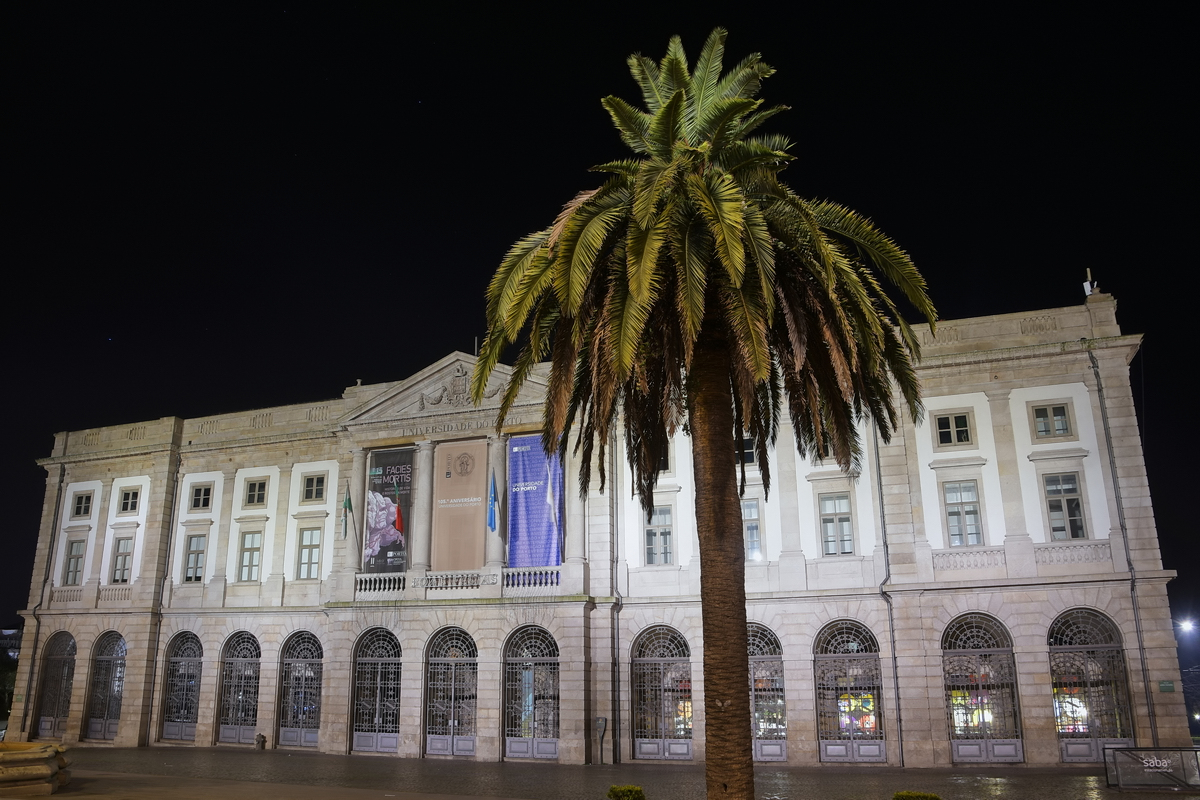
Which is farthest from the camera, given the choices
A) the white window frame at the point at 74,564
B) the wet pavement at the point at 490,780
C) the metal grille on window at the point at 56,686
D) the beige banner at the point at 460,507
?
the white window frame at the point at 74,564

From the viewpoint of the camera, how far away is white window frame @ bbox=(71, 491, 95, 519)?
39531 millimetres

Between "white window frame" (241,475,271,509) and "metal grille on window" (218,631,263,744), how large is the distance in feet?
15.8

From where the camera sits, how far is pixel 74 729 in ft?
119

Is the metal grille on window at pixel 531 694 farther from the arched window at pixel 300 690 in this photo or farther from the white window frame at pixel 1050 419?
the white window frame at pixel 1050 419

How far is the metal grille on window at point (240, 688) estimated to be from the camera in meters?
34.4

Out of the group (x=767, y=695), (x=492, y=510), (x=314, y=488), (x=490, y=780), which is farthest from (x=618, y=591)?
(x=314, y=488)

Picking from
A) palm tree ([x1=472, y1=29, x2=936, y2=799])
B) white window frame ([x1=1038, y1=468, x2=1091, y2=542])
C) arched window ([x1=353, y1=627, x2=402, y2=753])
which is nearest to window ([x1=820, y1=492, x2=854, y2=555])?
white window frame ([x1=1038, y1=468, x2=1091, y2=542])

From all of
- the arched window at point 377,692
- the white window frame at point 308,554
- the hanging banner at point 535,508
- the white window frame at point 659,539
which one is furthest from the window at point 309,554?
the white window frame at point 659,539

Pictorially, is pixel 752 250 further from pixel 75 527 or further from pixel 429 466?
pixel 75 527

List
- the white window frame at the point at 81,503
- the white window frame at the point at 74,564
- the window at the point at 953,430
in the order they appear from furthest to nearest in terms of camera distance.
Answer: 1. the white window frame at the point at 81,503
2. the white window frame at the point at 74,564
3. the window at the point at 953,430

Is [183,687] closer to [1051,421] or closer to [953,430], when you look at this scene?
[953,430]

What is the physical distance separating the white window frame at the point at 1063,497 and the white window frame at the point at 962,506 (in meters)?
1.67

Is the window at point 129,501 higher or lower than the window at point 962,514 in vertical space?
higher

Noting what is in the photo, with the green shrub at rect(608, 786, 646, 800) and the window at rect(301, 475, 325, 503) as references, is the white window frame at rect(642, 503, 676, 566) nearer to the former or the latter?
the window at rect(301, 475, 325, 503)
